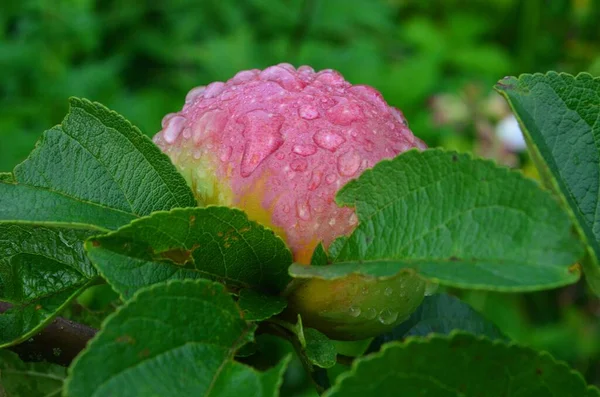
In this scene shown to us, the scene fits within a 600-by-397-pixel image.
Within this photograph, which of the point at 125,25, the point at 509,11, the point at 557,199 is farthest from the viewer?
the point at 509,11

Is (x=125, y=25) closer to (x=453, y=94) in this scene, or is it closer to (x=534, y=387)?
(x=453, y=94)

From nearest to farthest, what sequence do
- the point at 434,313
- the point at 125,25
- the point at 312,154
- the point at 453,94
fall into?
the point at 312,154, the point at 434,313, the point at 453,94, the point at 125,25

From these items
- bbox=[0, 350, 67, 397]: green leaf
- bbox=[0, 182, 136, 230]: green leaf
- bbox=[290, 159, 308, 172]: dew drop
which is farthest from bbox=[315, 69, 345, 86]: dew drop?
bbox=[0, 350, 67, 397]: green leaf

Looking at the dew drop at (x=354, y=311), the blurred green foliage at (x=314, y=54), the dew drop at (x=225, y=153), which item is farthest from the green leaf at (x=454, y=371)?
the blurred green foliage at (x=314, y=54)

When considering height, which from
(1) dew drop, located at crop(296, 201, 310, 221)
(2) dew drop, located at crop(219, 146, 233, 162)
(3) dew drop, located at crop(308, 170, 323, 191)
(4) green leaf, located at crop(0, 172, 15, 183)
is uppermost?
(4) green leaf, located at crop(0, 172, 15, 183)

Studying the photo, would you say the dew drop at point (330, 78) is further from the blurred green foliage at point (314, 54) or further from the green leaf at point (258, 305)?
the blurred green foliage at point (314, 54)

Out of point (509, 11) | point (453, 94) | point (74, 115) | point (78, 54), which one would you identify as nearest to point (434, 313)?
point (74, 115)

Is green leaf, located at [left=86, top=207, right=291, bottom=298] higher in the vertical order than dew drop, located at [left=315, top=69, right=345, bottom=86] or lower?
lower

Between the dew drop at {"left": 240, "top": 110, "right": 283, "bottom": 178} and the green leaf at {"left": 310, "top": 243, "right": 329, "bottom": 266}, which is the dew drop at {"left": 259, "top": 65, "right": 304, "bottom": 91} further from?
the green leaf at {"left": 310, "top": 243, "right": 329, "bottom": 266}
